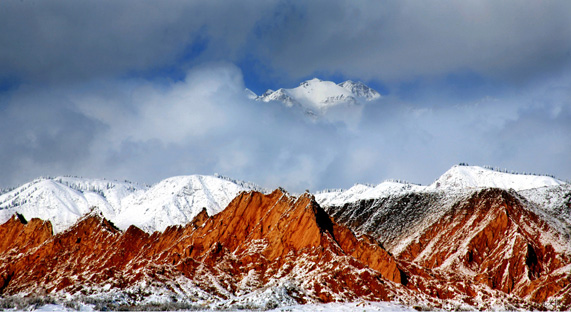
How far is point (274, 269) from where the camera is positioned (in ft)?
442

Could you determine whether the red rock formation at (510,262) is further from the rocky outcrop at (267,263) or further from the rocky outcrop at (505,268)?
the rocky outcrop at (267,263)

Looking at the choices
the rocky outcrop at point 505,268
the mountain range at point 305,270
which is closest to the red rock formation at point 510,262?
the rocky outcrop at point 505,268

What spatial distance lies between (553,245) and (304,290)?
102m

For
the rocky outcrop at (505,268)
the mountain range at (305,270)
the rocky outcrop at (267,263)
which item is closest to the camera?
the mountain range at (305,270)

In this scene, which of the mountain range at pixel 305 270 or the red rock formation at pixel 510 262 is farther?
the red rock formation at pixel 510 262

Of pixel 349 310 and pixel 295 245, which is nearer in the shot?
pixel 349 310

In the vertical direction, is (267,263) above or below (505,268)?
below

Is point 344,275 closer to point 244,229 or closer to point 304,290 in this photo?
point 304,290

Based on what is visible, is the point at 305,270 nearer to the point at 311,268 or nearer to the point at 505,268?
the point at 311,268

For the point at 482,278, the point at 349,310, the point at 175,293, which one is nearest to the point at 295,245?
the point at 175,293

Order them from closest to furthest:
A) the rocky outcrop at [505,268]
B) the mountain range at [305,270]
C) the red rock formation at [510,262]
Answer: the mountain range at [305,270] < the rocky outcrop at [505,268] < the red rock formation at [510,262]

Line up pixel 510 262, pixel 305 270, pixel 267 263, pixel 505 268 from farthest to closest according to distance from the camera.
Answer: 1. pixel 510 262
2. pixel 505 268
3. pixel 267 263
4. pixel 305 270

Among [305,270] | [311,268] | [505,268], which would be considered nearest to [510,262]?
[505,268]

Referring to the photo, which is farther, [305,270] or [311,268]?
[311,268]
